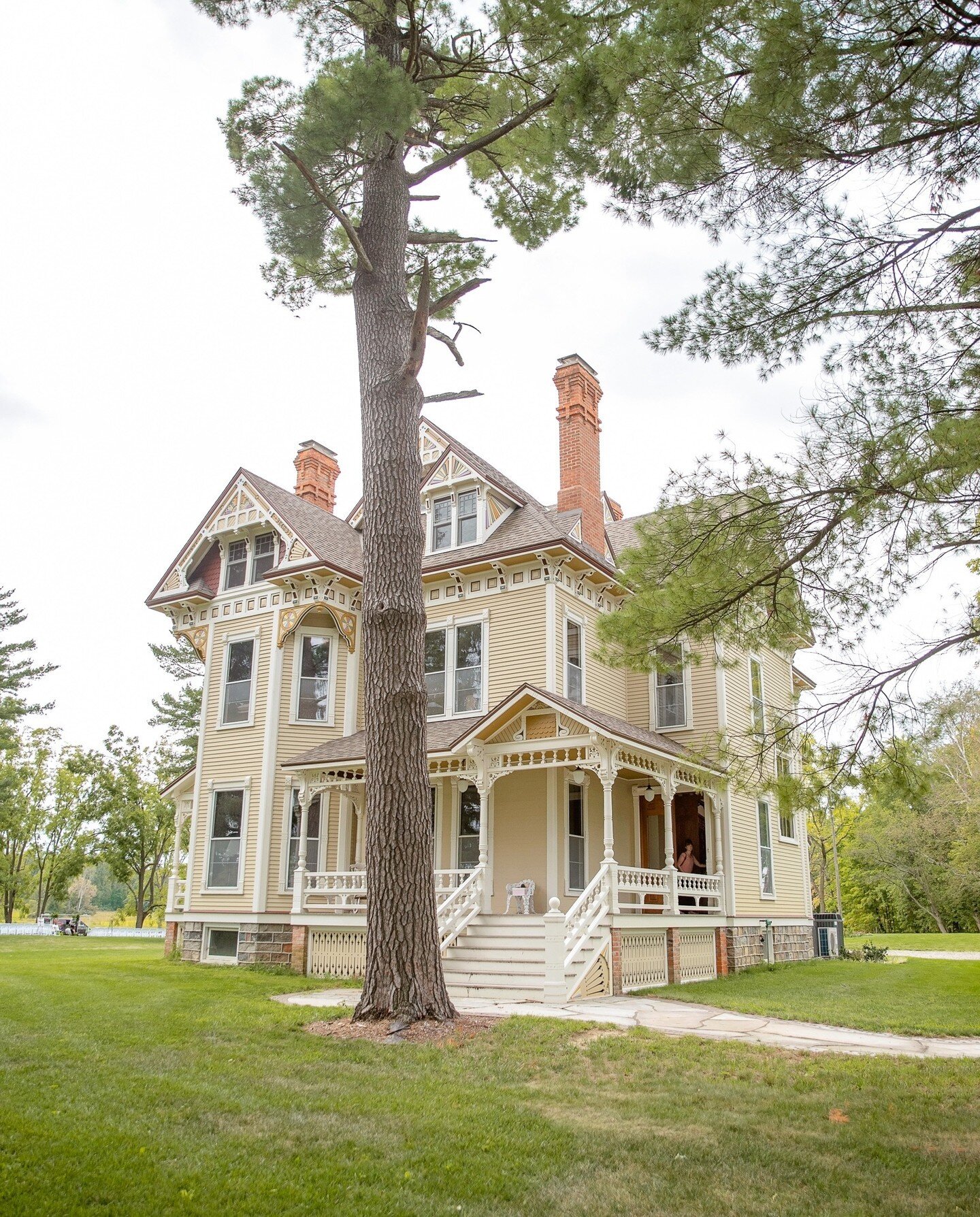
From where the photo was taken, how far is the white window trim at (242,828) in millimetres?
17172

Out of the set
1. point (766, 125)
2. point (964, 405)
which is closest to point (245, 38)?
point (766, 125)

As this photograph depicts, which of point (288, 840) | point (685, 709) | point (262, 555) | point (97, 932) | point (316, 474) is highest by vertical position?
point (316, 474)

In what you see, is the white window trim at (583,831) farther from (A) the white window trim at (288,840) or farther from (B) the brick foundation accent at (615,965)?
(A) the white window trim at (288,840)

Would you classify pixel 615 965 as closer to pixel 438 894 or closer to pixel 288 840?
pixel 438 894

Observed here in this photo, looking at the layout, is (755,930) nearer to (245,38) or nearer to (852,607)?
(852,607)

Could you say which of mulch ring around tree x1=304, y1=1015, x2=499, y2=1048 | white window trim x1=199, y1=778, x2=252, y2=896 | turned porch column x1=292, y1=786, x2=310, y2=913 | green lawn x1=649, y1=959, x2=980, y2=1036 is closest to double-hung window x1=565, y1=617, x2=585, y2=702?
turned porch column x1=292, y1=786, x2=310, y2=913

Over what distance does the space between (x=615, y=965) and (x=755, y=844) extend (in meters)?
6.35

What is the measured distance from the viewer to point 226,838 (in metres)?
17.7

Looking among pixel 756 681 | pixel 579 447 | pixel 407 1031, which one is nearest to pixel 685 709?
pixel 756 681

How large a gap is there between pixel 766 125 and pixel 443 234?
643 centimetres

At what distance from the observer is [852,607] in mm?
7500

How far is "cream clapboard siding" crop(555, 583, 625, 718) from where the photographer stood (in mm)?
16391

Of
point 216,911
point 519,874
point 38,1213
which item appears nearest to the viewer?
point 38,1213

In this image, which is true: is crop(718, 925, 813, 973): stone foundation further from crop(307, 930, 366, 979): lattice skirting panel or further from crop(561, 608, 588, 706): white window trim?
crop(307, 930, 366, 979): lattice skirting panel
